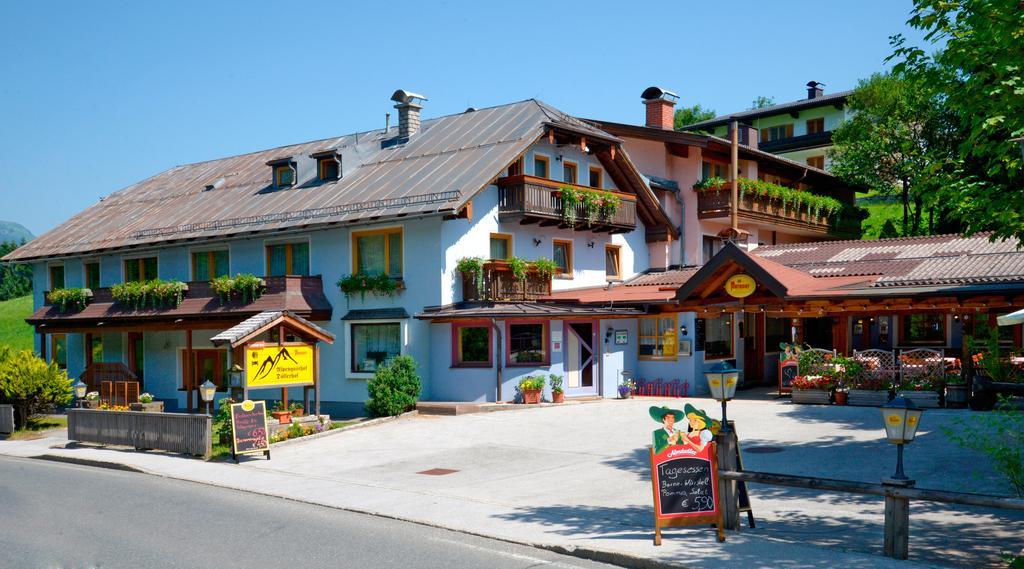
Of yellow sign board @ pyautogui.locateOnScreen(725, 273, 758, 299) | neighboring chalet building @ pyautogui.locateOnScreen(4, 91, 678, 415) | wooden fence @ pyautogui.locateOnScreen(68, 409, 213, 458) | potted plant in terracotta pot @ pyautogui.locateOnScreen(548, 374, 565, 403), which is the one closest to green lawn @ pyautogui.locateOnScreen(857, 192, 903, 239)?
neighboring chalet building @ pyautogui.locateOnScreen(4, 91, 678, 415)

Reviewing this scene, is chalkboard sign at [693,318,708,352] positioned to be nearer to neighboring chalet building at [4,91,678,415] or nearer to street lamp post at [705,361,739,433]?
neighboring chalet building at [4,91,678,415]

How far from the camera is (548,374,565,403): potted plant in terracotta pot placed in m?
26.3

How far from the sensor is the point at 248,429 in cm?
1811

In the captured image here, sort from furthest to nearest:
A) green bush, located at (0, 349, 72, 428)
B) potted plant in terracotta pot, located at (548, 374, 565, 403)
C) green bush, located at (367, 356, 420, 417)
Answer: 1. potted plant in terracotta pot, located at (548, 374, 565, 403)
2. green bush, located at (0, 349, 72, 428)
3. green bush, located at (367, 356, 420, 417)

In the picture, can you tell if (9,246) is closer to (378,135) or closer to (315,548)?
(378,135)

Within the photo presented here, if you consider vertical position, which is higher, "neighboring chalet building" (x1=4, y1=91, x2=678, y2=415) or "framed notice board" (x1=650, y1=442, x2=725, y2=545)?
"neighboring chalet building" (x1=4, y1=91, x2=678, y2=415)

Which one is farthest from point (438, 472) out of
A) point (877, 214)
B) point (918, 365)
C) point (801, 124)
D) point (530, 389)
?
point (801, 124)

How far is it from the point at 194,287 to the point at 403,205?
9109 mm

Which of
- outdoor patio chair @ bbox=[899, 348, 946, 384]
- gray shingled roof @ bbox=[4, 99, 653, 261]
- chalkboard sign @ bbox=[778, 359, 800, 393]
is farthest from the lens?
gray shingled roof @ bbox=[4, 99, 653, 261]

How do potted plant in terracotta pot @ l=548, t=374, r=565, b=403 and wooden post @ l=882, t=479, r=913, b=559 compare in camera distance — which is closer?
wooden post @ l=882, t=479, r=913, b=559

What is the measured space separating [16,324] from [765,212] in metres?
59.1

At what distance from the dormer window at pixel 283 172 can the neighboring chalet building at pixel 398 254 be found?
0.28ft

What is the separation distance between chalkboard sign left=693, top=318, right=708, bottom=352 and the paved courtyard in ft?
14.5

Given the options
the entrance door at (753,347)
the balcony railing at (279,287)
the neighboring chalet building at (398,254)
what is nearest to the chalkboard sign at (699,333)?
the neighboring chalet building at (398,254)
